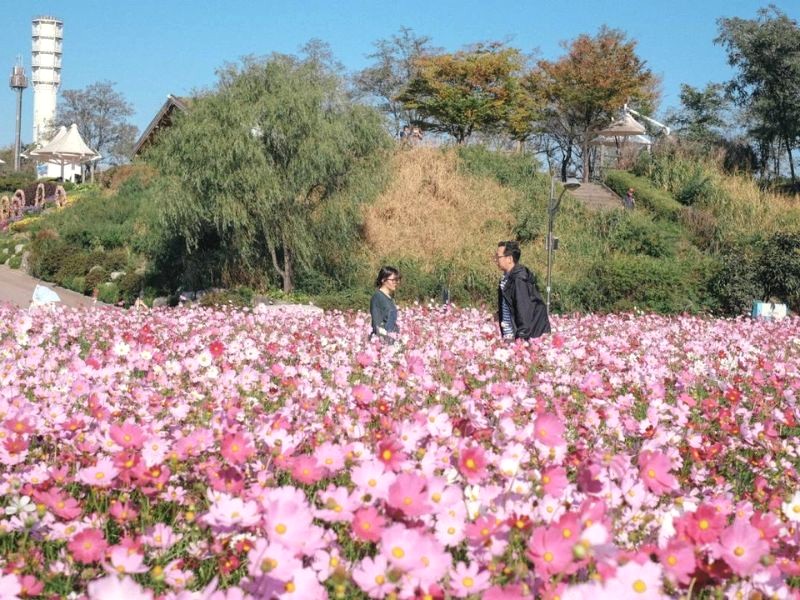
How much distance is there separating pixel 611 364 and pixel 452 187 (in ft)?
74.6

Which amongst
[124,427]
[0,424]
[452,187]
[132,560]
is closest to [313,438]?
[124,427]

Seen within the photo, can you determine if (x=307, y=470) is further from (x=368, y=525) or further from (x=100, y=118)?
(x=100, y=118)

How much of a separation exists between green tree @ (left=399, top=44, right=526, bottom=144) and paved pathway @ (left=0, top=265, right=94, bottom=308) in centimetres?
1936

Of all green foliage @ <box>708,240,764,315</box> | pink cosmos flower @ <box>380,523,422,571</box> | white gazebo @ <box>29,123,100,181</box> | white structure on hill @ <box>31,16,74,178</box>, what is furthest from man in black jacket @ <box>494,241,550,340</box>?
white structure on hill @ <box>31,16,74,178</box>

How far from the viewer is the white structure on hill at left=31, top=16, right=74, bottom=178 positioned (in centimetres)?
11481

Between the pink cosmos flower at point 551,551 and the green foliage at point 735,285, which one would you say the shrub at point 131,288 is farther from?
the pink cosmos flower at point 551,551

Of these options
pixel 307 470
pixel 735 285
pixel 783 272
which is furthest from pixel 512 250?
pixel 783 272

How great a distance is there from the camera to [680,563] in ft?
5.43

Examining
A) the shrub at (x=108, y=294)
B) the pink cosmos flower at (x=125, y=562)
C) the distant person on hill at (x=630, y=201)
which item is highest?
the distant person on hill at (x=630, y=201)

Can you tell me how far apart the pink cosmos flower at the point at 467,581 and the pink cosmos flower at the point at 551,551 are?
11 centimetres

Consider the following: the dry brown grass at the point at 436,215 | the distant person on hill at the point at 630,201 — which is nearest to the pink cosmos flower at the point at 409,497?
the dry brown grass at the point at 436,215

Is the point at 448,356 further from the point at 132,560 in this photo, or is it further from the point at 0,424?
the point at 132,560

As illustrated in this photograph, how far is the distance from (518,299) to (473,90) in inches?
1346

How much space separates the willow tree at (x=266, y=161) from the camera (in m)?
19.0
